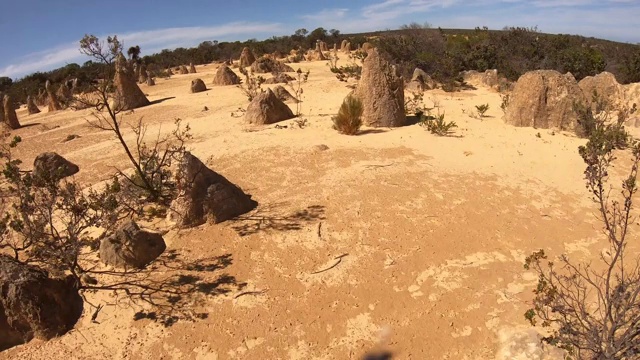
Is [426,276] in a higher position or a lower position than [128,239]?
lower

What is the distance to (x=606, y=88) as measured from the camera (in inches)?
457

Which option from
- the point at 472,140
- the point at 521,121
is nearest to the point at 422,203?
the point at 472,140

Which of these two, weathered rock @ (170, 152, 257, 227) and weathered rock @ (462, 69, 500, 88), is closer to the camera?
weathered rock @ (170, 152, 257, 227)

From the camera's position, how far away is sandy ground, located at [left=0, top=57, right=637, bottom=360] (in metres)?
4.19

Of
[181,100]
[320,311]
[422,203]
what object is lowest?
[320,311]

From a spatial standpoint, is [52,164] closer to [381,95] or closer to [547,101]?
[381,95]

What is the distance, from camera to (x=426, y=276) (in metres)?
4.96

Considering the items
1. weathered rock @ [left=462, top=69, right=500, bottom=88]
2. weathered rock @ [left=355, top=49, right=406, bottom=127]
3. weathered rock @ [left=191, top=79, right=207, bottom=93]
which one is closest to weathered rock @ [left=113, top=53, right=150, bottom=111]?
weathered rock @ [left=191, top=79, right=207, bottom=93]

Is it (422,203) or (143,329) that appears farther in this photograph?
(422,203)

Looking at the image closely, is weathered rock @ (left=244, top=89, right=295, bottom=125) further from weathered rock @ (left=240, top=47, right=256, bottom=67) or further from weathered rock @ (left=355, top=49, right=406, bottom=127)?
weathered rock @ (left=240, top=47, right=256, bottom=67)

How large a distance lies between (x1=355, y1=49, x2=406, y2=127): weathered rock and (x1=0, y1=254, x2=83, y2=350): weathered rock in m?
7.81

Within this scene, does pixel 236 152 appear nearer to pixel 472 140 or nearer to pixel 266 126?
pixel 266 126

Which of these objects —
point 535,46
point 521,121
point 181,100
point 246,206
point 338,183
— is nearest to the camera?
point 246,206

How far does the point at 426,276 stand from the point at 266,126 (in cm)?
697
